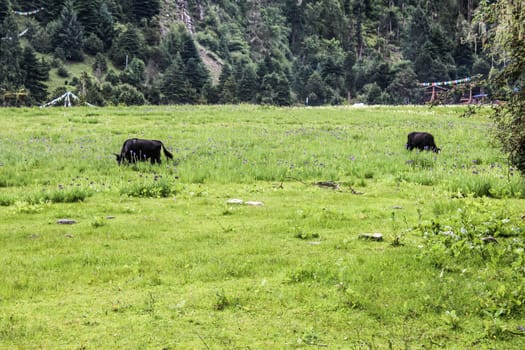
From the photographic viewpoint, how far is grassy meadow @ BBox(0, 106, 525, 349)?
634 centimetres

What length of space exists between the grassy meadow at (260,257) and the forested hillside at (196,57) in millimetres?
72901

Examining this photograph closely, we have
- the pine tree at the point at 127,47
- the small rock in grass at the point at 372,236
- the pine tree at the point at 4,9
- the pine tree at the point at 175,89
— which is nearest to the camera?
the small rock in grass at the point at 372,236

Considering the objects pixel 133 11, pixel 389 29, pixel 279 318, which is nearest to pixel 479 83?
pixel 279 318

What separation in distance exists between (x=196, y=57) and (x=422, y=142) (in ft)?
375

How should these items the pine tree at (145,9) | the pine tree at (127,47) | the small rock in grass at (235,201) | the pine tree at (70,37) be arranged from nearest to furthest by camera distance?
the small rock in grass at (235,201)
the pine tree at (70,37)
the pine tree at (127,47)
the pine tree at (145,9)

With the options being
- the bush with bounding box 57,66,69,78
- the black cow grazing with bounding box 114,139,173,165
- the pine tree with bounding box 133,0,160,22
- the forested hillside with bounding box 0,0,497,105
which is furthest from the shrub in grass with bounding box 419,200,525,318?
the pine tree with bounding box 133,0,160,22

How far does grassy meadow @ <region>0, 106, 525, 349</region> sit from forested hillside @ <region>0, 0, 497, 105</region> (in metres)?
72.9

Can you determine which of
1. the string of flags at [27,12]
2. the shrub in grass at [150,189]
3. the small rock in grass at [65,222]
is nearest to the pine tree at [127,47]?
the string of flags at [27,12]

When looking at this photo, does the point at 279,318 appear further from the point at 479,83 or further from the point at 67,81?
the point at 67,81

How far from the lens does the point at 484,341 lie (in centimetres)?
607

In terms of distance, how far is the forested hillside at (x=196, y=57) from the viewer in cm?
9956

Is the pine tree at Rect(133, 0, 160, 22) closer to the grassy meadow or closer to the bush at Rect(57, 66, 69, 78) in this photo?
the bush at Rect(57, 66, 69, 78)

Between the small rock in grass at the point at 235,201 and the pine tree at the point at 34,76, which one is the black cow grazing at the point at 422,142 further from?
the pine tree at the point at 34,76

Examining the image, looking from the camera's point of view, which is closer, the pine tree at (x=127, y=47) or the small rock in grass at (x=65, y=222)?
the small rock in grass at (x=65, y=222)
